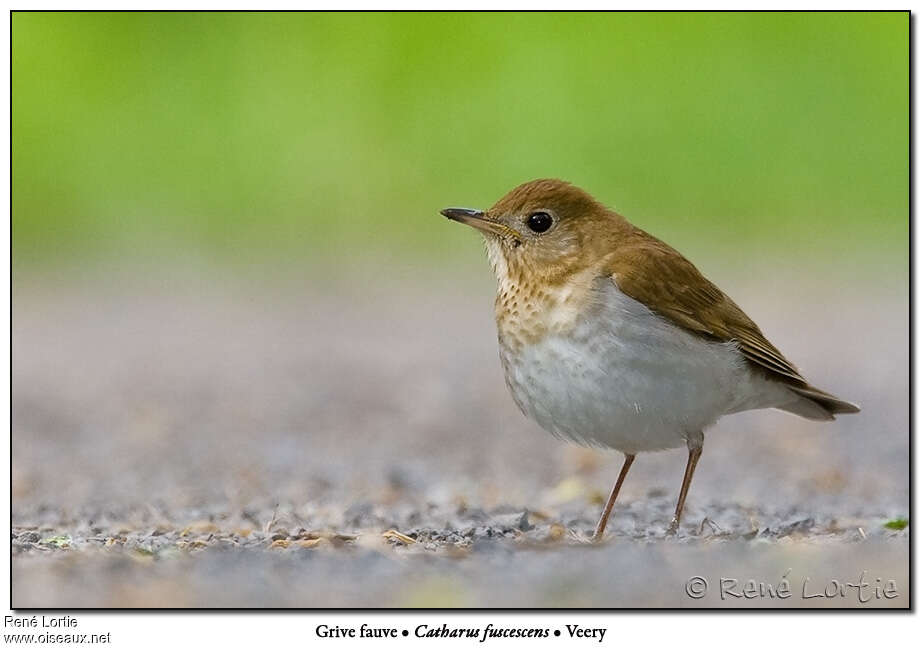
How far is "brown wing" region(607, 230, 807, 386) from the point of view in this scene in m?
7.00

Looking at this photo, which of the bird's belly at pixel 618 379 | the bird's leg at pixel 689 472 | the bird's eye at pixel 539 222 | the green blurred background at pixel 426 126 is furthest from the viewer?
the green blurred background at pixel 426 126

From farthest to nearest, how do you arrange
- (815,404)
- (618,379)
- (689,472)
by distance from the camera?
(815,404) < (689,472) < (618,379)

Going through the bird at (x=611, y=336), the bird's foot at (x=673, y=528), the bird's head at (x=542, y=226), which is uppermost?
the bird's head at (x=542, y=226)

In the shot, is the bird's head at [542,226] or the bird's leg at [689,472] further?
the bird's head at [542,226]

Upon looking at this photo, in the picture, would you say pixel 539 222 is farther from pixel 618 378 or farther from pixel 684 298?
pixel 618 378

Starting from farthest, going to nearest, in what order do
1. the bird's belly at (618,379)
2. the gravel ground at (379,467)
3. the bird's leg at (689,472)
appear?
1. the bird's leg at (689,472)
2. the bird's belly at (618,379)
3. the gravel ground at (379,467)

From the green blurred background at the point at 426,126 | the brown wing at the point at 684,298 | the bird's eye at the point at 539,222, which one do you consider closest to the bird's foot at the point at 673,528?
the brown wing at the point at 684,298

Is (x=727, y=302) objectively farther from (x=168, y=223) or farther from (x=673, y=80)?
(x=168, y=223)

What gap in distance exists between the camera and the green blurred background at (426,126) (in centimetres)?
1814

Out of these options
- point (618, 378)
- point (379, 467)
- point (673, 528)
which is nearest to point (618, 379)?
point (618, 378)

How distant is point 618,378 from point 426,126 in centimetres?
1288

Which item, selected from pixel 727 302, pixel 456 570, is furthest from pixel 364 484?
pixel 456 570

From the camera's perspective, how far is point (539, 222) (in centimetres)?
748

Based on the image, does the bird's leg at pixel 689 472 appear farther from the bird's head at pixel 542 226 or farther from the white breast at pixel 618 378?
the bird's head at pixel 542 226
